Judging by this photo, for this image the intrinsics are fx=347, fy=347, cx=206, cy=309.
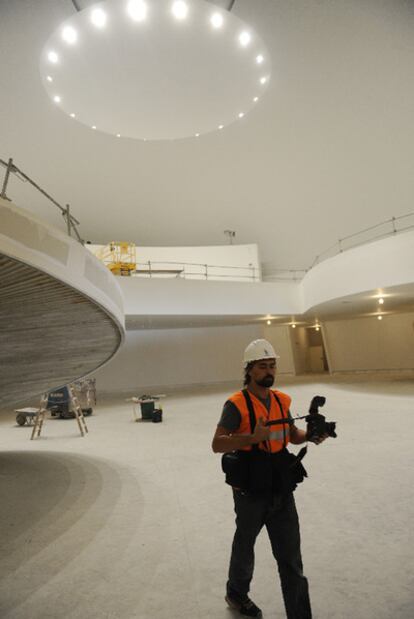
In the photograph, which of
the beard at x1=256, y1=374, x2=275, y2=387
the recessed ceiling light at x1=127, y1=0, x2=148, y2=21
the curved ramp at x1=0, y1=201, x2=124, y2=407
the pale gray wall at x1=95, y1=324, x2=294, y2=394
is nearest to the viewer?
the beard at x1=256, y1=374, x2=275, y2=387

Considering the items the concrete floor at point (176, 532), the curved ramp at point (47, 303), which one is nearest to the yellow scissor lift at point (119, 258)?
the curved ramp at point (47, 303)

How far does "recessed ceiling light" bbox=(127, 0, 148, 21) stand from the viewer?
26.9 feet

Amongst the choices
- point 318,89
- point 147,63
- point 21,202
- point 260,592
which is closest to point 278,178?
point 318,89

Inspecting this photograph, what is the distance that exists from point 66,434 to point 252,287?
29.9 feet

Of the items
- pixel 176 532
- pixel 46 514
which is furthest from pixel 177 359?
pixel 176 532

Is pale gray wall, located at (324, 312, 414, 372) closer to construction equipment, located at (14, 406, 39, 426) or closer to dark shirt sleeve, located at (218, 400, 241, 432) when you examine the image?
construction equipment, located at (14, 406, 39, 426)

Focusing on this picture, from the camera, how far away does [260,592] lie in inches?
88.1

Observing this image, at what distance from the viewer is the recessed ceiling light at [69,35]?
8164 mm

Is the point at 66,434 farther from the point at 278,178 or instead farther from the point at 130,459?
the point at 278,178

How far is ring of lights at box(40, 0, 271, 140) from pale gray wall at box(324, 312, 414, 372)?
13.8 m

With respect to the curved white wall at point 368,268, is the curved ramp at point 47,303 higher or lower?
lower

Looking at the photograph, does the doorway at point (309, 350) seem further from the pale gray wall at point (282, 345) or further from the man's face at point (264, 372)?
the man's face at point (264, 372)

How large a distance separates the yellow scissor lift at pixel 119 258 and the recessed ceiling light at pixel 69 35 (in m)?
7.35

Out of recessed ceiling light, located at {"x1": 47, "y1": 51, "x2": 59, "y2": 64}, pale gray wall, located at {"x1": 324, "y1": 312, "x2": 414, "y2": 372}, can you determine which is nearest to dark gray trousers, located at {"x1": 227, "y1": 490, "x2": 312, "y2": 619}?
recessed ceiling light, located at {"x1": 47, "y1": 51, "x2": 59, "y2": 64}
